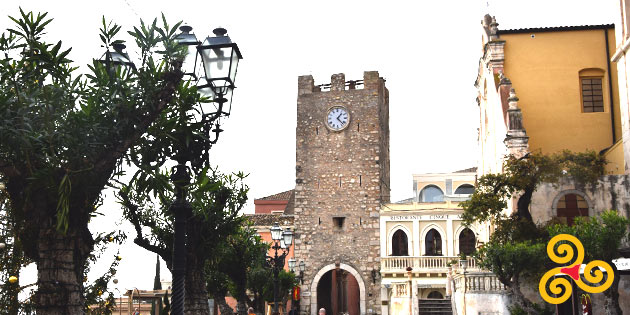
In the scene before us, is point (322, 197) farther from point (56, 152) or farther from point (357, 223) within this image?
point (56, 152)

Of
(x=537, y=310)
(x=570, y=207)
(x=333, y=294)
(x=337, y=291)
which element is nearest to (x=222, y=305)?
(x=537, y=310)

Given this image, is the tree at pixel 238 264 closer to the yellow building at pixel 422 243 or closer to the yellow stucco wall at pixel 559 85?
the yellow stucco wall at pixel 559 85

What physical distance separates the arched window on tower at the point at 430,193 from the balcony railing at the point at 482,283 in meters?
22.1

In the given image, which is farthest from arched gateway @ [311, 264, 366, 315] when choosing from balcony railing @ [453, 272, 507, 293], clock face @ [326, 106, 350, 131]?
balcony railing @ [453, 272, 507, 293]

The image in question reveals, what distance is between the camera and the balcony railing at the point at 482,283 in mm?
21875

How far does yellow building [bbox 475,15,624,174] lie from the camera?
26375 mm

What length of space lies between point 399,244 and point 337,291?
1342 cm

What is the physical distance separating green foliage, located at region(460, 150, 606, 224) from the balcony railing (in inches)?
66.4

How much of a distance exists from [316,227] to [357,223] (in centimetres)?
263

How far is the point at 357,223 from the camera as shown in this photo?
42438 millimetres

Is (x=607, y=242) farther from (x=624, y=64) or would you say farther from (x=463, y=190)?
(x=463, y=190)

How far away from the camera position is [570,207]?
22578mm

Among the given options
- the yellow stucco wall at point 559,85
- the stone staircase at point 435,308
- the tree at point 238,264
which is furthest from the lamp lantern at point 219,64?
the stone staircase at point 435,308

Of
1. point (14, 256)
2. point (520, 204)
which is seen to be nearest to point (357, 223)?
point (520, 204)
